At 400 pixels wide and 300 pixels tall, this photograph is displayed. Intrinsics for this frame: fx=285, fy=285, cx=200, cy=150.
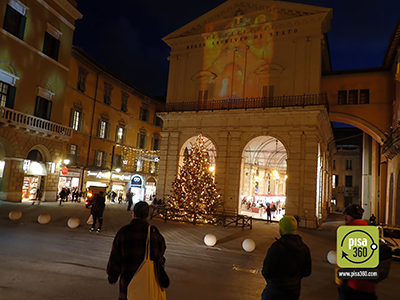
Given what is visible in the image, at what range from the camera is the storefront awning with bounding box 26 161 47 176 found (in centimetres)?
2253

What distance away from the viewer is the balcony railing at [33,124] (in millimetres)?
19623

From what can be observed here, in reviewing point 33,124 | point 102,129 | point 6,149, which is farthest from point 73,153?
point 6,149

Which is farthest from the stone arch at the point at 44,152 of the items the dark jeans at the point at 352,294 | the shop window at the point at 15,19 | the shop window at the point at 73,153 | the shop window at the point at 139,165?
the dark jeans at the point at 352,294

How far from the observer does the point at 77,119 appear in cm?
2817

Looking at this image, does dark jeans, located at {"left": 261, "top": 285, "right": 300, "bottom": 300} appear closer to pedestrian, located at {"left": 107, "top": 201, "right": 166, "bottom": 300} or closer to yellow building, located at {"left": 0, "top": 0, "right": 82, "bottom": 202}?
pedestrian, located at {"left": 107, "top": 201, "right": 166, "bottom": 300}

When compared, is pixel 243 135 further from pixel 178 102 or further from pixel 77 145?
pixel 77 145

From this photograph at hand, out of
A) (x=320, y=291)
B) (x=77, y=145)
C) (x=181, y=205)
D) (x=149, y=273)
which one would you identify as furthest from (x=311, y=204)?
(x=77, y=145)

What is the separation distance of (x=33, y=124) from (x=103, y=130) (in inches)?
398

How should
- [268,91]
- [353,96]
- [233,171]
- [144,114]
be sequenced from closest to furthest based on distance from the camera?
[233,171] < [268,91] < [353,96] < [144,114]

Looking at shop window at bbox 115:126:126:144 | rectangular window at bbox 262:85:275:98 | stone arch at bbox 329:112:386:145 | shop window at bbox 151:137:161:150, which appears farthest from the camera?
shop window at bbox 151:137:161:150

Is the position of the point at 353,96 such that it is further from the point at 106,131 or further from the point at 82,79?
the point at 82,79

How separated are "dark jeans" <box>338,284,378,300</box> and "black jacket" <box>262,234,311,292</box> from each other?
54 cm

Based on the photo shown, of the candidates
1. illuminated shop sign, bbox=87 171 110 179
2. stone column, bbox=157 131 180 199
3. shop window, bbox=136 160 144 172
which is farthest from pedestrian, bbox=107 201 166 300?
shop window, bbox=136 160 144 172

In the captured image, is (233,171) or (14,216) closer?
(14,216)
